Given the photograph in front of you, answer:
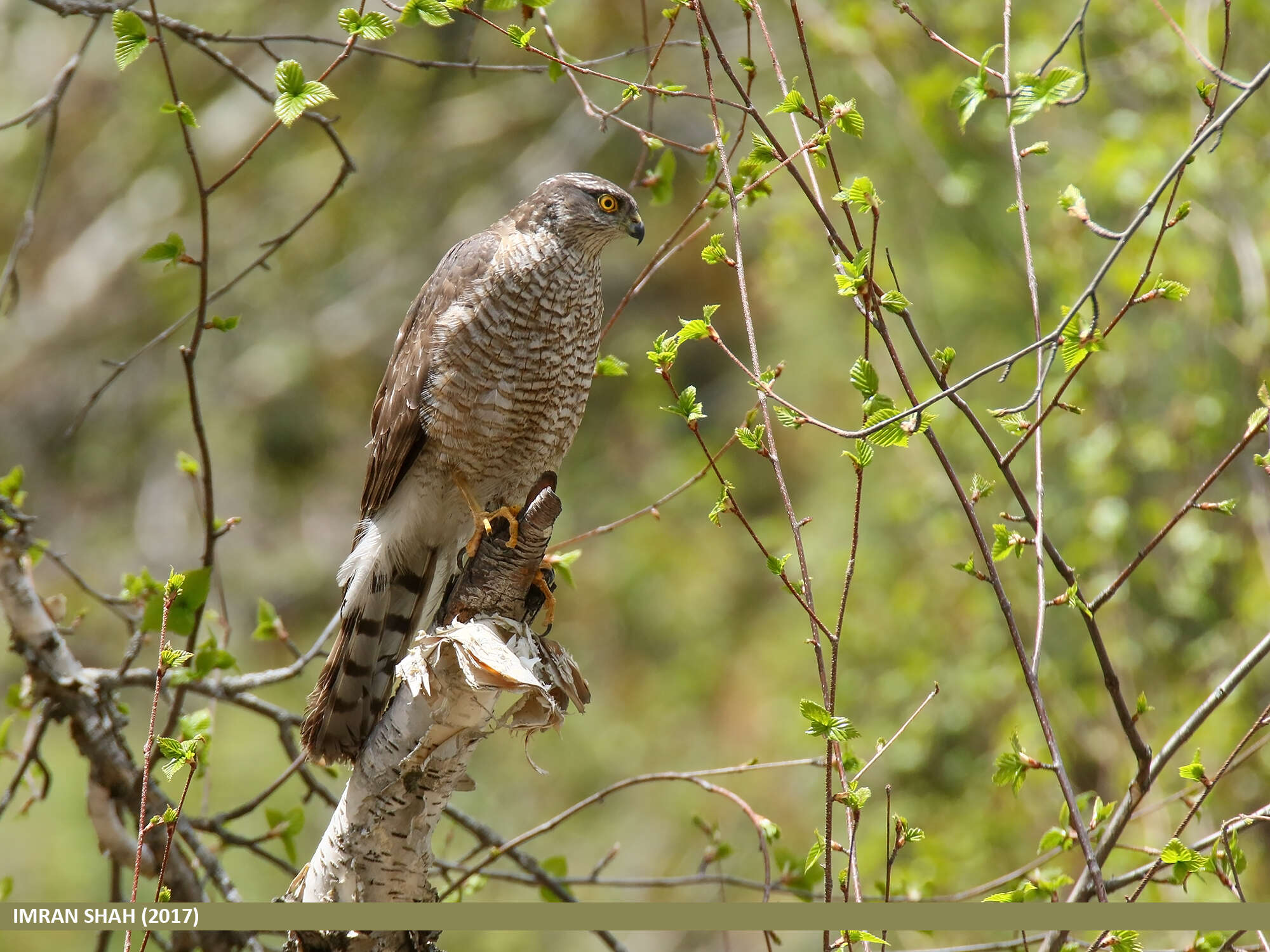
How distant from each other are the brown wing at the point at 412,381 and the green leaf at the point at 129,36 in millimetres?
1043

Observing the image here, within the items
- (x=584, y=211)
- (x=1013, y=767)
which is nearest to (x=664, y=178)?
(x=584, y=211)

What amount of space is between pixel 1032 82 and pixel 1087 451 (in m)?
2.52

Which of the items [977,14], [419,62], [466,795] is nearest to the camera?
[419,62]

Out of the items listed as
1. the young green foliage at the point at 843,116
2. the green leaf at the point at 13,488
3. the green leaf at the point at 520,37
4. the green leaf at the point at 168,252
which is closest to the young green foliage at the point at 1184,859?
the young green foliage at the point at 843,116

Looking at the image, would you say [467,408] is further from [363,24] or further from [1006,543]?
[1006,543]

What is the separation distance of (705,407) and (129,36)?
5.65 meters

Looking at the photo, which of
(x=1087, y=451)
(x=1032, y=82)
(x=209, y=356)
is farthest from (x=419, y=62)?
(x=209, y=356)

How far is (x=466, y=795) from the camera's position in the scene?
20.3 feet

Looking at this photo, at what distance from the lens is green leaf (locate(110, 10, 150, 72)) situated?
6.82 ft

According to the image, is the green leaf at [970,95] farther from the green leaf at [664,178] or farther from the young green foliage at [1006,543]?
the green leaf at [664,178]

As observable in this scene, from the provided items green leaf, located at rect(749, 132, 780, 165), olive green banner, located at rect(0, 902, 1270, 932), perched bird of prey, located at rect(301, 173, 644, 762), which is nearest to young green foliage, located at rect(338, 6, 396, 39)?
green leaf, located at rect(749, 132, 780, 165)

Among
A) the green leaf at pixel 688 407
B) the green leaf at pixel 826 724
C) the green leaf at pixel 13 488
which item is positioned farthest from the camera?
the green leaf at pixel 13 488

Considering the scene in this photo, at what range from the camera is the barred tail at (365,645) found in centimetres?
267

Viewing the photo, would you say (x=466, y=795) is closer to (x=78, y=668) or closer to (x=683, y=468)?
(x=683, y=468)
